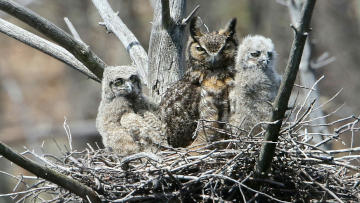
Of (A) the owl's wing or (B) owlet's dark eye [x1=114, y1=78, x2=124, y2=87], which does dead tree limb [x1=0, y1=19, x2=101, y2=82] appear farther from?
(A) the owl's wing

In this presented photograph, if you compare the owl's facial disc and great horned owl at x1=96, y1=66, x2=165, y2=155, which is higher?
the owl's facial disc

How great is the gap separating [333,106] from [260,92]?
5891 mm

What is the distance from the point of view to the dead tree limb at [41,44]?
183 inches

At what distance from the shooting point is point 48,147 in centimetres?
1432

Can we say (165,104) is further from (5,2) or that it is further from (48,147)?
(48,147)

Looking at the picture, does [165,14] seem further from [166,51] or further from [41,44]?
[41,44]

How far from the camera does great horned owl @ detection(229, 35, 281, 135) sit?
4290 mm

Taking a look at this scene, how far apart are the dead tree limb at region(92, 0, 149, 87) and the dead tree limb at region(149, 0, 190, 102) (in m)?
0.13

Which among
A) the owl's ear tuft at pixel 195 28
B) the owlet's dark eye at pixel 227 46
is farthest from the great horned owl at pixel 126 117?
the owlet's dark eye at pixel 227 46

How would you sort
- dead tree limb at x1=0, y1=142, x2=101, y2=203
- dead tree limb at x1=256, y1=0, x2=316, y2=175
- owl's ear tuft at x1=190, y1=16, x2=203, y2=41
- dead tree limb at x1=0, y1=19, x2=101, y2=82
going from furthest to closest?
owl's ear tuft at x1=190, y1=16, x2=203, y2=41
dead tree limb at x1=0, y1=19, x2=101, y2=82
dead tree limb at x1=0, y1=142, x2=101, y2=203
dead tree limb at x1=256, y1=0, x2=316, y2=175

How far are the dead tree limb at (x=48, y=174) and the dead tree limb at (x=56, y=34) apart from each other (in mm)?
1209

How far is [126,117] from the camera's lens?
450 cm

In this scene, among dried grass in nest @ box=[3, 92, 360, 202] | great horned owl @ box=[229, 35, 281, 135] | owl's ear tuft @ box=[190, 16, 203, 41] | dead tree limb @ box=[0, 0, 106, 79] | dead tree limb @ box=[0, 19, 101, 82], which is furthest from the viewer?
owl's ear tuft @ box=[190, 16, 203, 41]

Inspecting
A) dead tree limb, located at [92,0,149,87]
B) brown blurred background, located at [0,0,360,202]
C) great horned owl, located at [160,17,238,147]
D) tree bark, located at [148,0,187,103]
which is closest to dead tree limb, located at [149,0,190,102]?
tree bark, located at [148,0,187,103]
